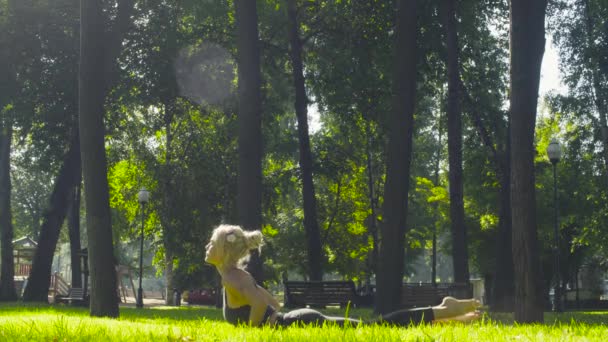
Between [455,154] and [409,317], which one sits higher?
[455,154]

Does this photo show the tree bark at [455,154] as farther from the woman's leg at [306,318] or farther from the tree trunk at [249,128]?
the woman's leg at [306,318]

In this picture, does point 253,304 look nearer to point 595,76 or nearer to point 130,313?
point 130,313

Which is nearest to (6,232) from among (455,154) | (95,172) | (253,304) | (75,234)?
(75,234)

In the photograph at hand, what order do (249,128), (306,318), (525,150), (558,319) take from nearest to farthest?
(306,318) < (525,150) < (558,319) < (249,128)

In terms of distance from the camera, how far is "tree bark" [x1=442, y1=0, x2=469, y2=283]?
2131 centimetres

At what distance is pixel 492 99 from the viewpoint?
28781mm

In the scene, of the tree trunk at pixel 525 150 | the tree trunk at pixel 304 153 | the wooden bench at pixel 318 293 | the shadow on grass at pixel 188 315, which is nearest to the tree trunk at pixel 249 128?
the shadow on grass at pixel 188 315

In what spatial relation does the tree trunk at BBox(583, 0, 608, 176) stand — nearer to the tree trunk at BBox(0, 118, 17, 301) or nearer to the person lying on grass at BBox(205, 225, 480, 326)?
the tree trunk at BBox(0, 118, 17, 301)

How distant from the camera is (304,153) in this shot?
85.0 ft

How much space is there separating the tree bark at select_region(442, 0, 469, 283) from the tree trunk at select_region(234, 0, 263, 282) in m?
7.55

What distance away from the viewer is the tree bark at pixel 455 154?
2131 cm

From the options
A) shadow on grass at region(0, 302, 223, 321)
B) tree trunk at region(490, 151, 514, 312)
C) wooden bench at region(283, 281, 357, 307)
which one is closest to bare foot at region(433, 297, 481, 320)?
shadow on grass at region(0, 302, 223, 321)

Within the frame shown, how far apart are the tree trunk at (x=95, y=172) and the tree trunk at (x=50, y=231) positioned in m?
13.9

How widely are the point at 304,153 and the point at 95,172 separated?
45.9ft
